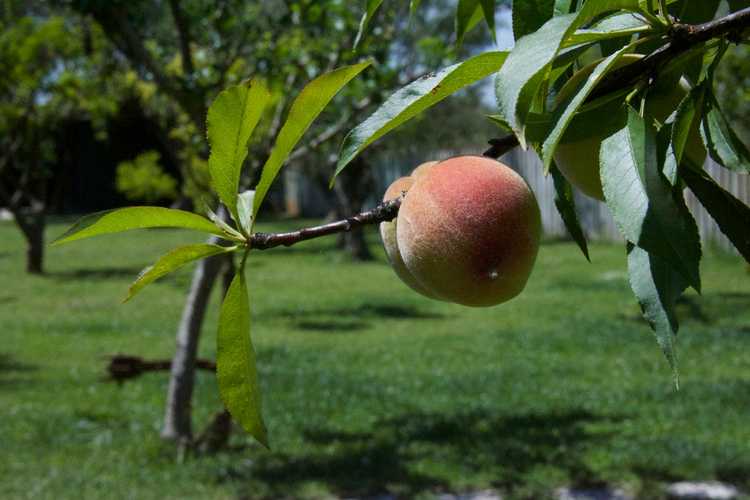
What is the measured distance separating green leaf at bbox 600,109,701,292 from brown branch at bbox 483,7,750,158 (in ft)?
0.11

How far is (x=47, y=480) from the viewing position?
3494 mm

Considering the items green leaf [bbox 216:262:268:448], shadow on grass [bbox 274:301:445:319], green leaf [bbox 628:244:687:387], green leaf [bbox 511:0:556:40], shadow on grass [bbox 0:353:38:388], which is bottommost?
shadow on grass [bbox 0:353:38:388]

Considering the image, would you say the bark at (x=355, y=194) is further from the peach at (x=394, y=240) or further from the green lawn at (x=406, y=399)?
the peach at (x=394, y=240)

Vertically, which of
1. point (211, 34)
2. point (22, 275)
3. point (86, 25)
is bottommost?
point (22, 275)

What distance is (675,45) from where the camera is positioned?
19.7 inches

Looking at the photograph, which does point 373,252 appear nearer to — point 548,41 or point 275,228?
point 275,228

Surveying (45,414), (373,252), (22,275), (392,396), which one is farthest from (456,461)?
(373,252)

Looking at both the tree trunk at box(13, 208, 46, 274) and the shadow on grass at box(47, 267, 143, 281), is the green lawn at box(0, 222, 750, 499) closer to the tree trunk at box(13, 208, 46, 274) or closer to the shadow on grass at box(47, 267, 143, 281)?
the shadow on grass at box(47, 267, 143, 281)

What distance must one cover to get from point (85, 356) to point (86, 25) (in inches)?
135

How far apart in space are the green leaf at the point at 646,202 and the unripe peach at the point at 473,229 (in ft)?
0.23

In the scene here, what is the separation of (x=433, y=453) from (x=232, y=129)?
3284 millimetres

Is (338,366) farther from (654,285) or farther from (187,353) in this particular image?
(654,285)

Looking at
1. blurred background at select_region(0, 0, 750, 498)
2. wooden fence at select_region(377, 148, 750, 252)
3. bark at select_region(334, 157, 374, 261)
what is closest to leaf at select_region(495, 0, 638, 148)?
blurred background at select_region(0, 0, 750, 498)

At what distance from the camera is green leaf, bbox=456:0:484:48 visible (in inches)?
28.0
